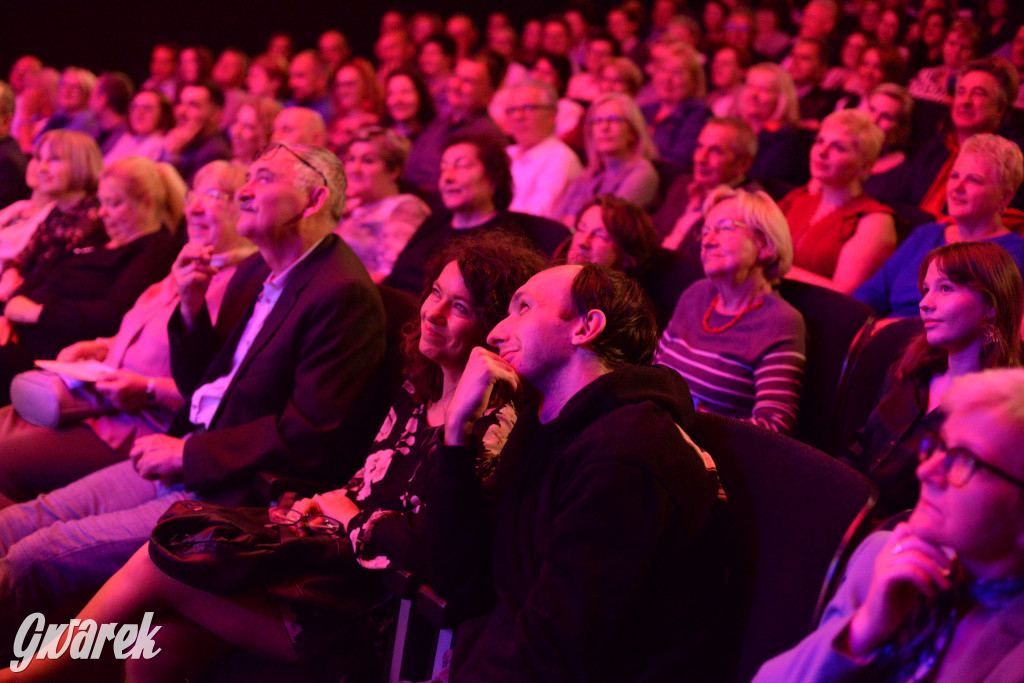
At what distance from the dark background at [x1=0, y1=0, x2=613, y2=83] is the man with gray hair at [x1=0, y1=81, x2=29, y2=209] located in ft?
12.0

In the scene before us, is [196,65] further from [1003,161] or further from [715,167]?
[1003,161]

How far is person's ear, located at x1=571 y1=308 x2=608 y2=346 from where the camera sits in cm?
136

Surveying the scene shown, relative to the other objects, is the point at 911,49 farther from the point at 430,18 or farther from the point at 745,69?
the point at 430,18

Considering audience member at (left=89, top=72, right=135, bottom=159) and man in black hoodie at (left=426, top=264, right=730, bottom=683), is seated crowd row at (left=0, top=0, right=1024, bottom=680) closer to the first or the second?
man in black hoodie at (left=426, top=264, right=730, bottom=683)

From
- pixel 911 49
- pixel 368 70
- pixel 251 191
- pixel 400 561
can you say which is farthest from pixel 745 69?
pixel 400 561

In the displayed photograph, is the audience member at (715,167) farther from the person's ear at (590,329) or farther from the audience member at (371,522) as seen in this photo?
the person's ear at (590,329)

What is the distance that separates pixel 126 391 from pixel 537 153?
246 centimetres

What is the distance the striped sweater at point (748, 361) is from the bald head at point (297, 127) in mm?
2423

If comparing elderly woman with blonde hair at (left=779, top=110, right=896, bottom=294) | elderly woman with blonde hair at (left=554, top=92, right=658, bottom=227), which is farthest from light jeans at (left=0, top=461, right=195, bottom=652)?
elderly woman with blonde hair at (left=554, top=92, right=658, bottom=227)

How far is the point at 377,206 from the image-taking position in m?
3.44

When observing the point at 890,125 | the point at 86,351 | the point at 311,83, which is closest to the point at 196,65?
the point at 311,83

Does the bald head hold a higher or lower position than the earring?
lower

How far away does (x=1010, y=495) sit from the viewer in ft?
3.00

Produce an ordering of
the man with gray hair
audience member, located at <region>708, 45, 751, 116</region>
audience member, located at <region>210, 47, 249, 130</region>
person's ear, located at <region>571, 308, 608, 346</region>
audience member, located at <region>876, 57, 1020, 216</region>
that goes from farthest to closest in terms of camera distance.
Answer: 1. audience member, located at <region>210, 47, 249, 130</region>
2. audience member, located at <region>708, 45, 751, 116</region>
3. the man with gray hair
4. audience member, located at <region>876, 57, 1020, 216</region>
5. person's ear, located at <region>571, 308, 608, 346</region>
